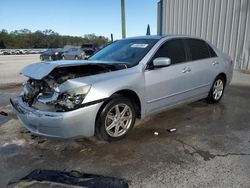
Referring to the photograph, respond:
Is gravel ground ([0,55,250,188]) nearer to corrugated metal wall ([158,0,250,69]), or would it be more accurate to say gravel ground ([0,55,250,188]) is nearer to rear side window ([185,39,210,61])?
rear side window ([185,39,210,61])

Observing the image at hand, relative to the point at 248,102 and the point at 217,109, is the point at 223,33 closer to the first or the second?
the point at 248,102

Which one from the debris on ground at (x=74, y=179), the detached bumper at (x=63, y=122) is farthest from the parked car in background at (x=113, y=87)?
the debris on ground at (x=74, y=179)

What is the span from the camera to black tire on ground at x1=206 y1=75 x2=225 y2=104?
18.5 ft

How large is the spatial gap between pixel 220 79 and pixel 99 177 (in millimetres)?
4106

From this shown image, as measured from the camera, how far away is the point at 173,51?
4.59m

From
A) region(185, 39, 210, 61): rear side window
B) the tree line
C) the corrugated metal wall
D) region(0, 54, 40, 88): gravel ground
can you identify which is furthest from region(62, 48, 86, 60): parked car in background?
the tree line

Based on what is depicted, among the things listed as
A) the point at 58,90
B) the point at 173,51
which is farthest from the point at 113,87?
the point at 173,51

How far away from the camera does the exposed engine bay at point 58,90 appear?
3148 millimetres

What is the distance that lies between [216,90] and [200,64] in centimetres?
109

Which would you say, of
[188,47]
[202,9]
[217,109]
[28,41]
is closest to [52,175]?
[188,47]

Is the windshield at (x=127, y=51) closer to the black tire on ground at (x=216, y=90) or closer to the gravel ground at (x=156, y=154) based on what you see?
the gravel ground at (x=156, y=154)

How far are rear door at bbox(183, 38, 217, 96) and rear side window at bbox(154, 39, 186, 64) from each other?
18 cm

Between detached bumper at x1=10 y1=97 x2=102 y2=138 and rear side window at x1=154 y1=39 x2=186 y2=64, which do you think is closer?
detached bumper at x1=10 y1=97 x2=102 y2=138

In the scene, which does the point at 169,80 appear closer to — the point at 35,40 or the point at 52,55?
the point at 52,55
